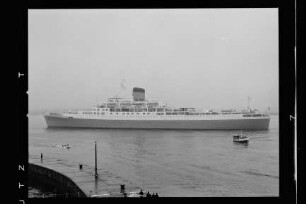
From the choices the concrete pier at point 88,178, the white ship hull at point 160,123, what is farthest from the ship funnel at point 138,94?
the concrete pier at point 88,178

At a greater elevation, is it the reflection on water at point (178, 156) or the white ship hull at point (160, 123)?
the white ship hull at point (160, 123)

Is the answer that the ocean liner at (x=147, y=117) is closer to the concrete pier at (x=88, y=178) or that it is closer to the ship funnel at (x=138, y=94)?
the ship funnel at (x=138, y=94)

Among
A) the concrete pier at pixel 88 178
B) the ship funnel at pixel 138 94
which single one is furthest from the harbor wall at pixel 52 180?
the ship funnel at pixel 138 94

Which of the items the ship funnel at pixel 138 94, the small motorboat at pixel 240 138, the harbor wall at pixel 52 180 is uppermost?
the ship funnel at pixel 138 94

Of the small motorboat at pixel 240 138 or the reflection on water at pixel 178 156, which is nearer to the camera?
the reflection on water at pixel 178 156

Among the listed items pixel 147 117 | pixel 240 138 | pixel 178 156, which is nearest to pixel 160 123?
pixel 147 117
